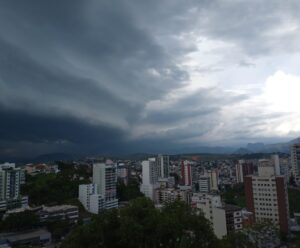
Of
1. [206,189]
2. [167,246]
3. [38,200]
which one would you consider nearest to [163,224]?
[167,246]

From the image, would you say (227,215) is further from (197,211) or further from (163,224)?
(163,224)

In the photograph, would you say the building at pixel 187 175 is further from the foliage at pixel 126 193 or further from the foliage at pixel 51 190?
the foliage at pixel 51 190

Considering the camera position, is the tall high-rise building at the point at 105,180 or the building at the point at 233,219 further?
the tall high-rise building at the point at 105,180

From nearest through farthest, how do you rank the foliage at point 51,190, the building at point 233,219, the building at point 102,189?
the building at point 233,219 → the building at point 102,189 → the foliage at point 51,190

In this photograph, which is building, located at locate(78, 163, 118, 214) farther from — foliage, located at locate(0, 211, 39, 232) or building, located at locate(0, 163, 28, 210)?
foliage, located at locate(0, 211, 39, 232)

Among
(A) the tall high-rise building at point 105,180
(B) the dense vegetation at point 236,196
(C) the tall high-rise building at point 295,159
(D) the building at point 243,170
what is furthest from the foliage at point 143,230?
(C) the tall high-rise building at point 295,159

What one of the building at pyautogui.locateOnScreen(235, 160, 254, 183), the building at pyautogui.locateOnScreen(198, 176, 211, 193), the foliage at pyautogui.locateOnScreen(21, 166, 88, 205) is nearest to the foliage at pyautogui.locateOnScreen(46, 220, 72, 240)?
the foliage at pyautogui.locateOnScreen(21, 166, 88, 205)
